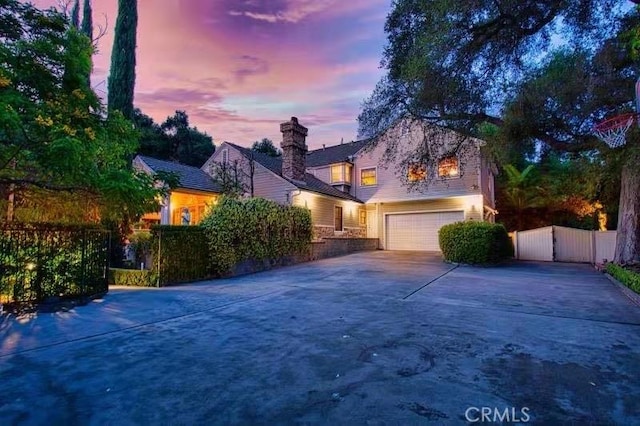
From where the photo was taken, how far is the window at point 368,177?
22.1 metres

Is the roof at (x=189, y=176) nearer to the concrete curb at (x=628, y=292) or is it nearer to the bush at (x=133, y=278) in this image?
the bush at (x=133, y=278)

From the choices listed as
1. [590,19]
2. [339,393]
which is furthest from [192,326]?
[590,19]

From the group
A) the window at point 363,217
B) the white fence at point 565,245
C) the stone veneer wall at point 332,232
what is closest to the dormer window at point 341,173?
the window at point 363,217

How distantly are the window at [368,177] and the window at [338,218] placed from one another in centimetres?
294

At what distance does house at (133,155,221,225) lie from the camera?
57.4 feet

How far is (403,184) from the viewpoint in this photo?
1767 cm

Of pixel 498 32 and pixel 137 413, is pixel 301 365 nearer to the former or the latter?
pixel 137 413

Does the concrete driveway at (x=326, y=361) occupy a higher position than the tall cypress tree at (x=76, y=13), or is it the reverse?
the tall cypress tree at (x=76, y=13)

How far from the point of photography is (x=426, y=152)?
15531 mm

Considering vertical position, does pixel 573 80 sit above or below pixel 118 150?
above

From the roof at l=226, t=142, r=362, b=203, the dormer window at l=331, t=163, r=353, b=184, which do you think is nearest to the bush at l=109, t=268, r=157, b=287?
the roof at l=226, t=142, r=362, b=203

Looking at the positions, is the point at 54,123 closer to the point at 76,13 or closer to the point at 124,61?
the point at 124,61

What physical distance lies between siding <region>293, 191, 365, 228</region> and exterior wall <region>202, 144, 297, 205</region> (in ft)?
2.32

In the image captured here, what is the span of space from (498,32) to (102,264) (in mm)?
11978
